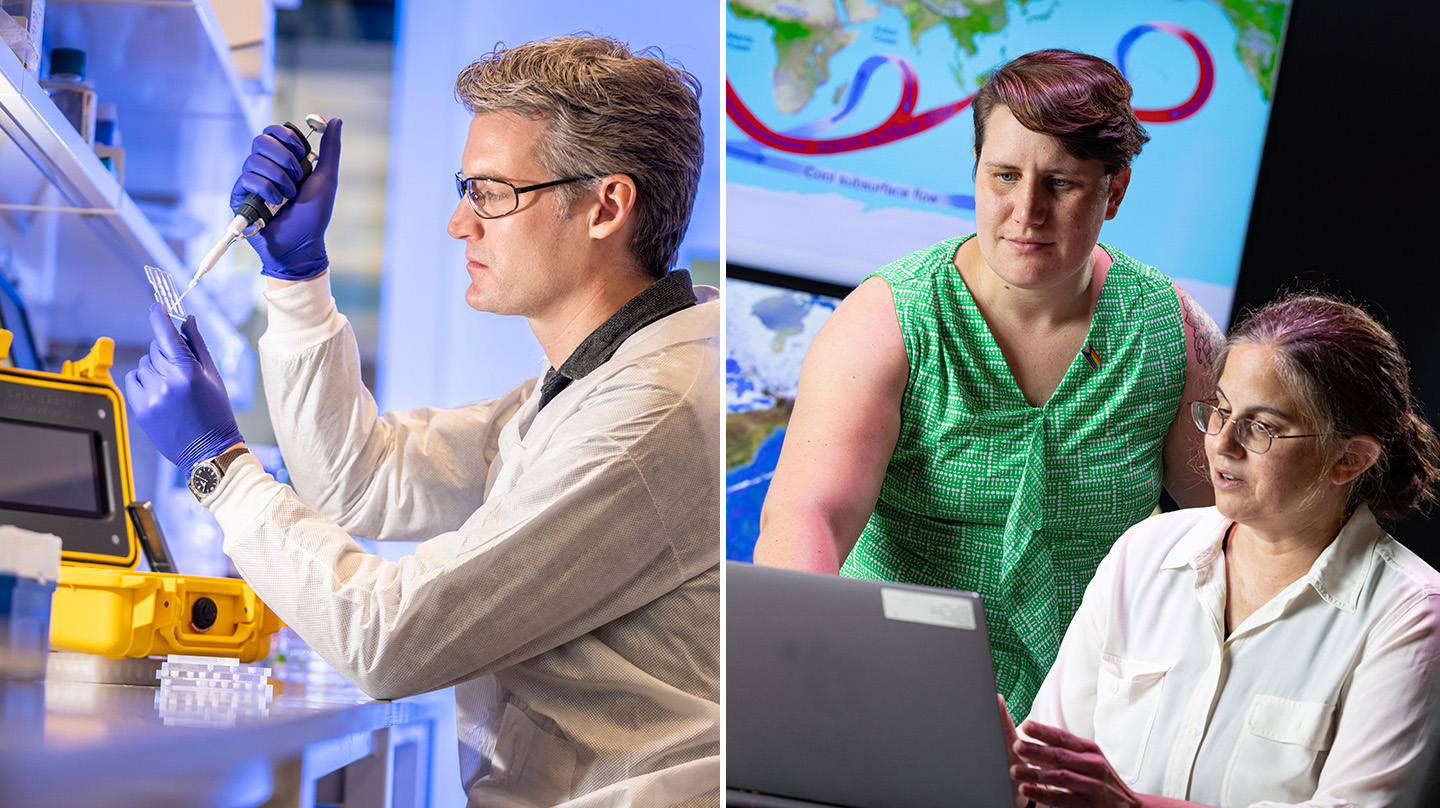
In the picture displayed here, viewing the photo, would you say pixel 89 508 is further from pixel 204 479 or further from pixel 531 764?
pixel 531 764

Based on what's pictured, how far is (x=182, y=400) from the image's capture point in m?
1.00

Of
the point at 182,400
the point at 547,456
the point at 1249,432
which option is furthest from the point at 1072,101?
the point at 182,400

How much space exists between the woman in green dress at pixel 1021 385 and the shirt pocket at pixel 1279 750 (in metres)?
0.30

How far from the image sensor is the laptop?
3.16 ft

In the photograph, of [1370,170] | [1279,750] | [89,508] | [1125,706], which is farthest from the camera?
[1370,170]

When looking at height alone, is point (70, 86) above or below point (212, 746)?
above

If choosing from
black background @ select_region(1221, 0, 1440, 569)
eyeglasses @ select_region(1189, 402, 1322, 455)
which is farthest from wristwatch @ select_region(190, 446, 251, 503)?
black background @ select_region(1221, 0, 1440, 569)

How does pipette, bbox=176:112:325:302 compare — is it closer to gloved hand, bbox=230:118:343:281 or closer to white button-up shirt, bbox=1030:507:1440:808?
gloved hand, bbox=230:118:343:281

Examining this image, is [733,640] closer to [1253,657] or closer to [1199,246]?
[1253,657]

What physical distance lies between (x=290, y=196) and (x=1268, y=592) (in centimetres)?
136

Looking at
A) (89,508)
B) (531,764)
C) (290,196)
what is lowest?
(531,764)

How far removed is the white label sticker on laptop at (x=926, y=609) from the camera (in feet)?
3.28

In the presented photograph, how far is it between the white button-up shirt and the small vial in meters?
1.43

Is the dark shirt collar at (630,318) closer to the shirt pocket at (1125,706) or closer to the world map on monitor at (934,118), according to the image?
the shirt pocket at (1125,706)
